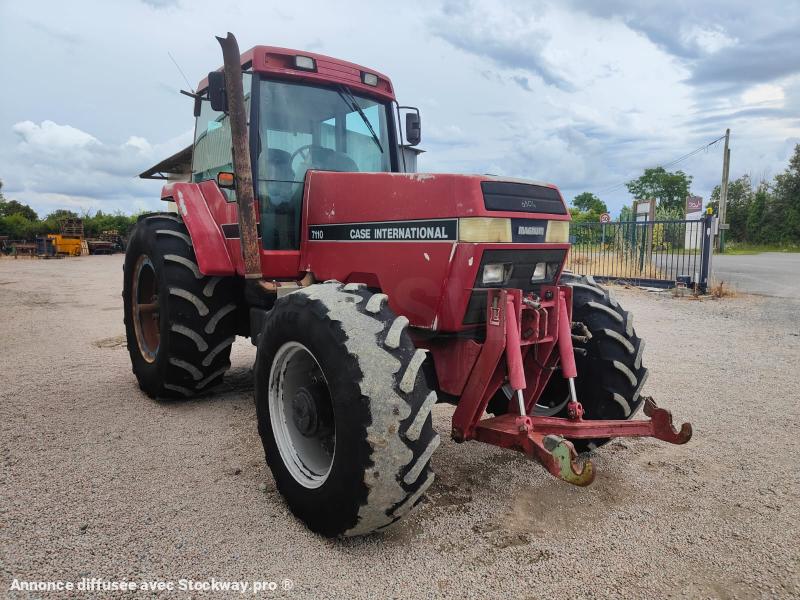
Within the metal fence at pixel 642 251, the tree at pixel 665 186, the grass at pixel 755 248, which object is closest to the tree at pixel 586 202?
the tree at pixel 665 186

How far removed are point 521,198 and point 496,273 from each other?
0.44m

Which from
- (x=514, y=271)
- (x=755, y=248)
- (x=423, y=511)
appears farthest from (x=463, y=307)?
(x=755, y=248)

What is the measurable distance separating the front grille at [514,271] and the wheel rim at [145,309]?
3.35m

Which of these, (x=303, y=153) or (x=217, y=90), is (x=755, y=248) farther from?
(x=217, y=90)

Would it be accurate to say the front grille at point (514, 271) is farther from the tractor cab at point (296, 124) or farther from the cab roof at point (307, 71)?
the cab roof at point (307, 71)

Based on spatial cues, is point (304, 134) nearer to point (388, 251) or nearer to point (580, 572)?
point (388, 251)

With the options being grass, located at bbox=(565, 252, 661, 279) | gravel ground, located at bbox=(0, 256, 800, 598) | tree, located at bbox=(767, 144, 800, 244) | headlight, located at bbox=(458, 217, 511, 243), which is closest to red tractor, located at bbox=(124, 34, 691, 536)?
headlight, located at bbox=(458, 217, 511, 243)

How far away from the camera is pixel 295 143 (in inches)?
166

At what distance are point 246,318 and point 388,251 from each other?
2.02 m

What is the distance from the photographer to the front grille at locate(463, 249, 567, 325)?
307 cm

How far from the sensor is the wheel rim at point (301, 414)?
3045 mm

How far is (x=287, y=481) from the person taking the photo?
121 inches

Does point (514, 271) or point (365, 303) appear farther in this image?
point (514, 271)

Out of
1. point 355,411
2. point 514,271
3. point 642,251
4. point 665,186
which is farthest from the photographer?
point 665,186
